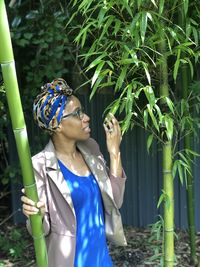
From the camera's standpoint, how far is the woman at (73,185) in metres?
1.77

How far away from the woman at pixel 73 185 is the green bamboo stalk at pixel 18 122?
0.55 ft

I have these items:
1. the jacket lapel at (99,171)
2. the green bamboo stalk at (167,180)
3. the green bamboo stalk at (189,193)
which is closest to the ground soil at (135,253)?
the green bamboo stalk at (189,193)

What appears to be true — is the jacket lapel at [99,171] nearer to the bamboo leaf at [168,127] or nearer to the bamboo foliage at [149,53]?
the bamboo foliage at [149,53]

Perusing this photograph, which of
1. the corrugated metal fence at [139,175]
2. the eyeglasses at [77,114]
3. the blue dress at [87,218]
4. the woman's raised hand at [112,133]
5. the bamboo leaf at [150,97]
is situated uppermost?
the bamboo leaf at [150,97]

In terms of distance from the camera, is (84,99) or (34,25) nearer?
(34,25)

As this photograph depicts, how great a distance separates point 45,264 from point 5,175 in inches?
95.9

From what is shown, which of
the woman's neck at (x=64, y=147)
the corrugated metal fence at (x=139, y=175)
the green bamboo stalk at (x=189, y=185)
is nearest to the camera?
the woman's neck at (x=64, y=147)

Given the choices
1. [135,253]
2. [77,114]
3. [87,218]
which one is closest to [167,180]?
[87,218]

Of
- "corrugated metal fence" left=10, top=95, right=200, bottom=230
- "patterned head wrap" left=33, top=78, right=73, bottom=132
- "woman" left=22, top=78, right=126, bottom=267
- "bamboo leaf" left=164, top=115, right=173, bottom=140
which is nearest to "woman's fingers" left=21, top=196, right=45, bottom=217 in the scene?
"woman" left=22, top=78, right=126, bottom=267

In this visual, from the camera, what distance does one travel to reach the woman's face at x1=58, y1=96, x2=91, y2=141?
5.93 ft

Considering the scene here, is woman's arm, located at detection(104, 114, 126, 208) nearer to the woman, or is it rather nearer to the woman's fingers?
the woman

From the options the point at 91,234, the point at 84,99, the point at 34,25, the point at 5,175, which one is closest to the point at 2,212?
the point at 5,175

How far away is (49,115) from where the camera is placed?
1.77 metres

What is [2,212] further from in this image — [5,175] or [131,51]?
[131,51]
